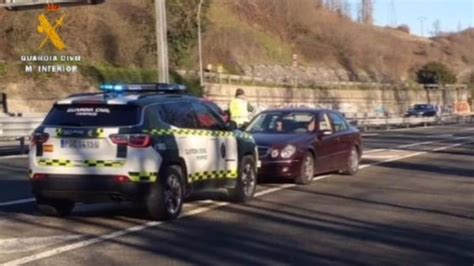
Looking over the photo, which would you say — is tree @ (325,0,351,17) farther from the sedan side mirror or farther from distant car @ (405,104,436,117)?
the sedan side mirror

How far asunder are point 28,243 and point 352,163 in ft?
34.7

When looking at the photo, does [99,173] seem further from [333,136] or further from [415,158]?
[415,158]

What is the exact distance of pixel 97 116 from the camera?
13.2m

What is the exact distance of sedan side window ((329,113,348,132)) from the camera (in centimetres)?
2061

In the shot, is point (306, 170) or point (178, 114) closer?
point (178, 114)

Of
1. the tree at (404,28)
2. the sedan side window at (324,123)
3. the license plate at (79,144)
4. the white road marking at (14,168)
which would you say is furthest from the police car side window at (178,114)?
the tree at (404,28)

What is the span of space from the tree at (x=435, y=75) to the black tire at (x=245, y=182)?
94.5 metres

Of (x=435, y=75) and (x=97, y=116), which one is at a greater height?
(x=435, y=75)

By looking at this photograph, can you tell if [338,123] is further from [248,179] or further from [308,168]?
[248,179]

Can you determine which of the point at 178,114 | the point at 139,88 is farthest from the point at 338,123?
the point at 178,114

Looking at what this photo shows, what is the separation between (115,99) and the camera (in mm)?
13344

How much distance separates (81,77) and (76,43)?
9.53 ft

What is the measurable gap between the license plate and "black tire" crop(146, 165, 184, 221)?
883 millimetres

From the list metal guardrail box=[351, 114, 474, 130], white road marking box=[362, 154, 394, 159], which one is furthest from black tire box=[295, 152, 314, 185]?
metal guardrail box=[351, 114, 474, 130]
